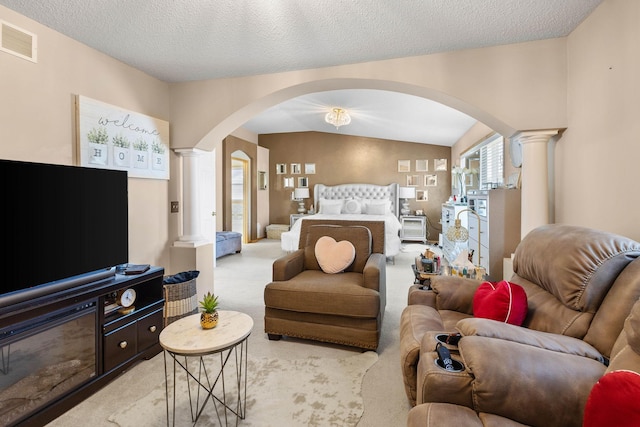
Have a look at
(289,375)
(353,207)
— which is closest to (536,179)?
(289,375)

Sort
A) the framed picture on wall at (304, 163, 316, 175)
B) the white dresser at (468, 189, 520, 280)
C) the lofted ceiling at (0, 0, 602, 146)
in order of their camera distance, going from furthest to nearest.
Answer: the framed picture on wall at (304, 163, 316, 175) → the white dresser at (468, 189, 520, 280) → the lofted ceiling at (0, 0, 602, 146)

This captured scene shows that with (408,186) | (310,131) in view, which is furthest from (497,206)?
(310,131)

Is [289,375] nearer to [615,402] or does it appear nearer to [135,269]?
[135,269]

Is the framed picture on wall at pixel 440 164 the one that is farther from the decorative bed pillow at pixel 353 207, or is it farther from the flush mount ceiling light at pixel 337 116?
the flush mount ceiling light at pixel 337 116

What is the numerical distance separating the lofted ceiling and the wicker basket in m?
2.03

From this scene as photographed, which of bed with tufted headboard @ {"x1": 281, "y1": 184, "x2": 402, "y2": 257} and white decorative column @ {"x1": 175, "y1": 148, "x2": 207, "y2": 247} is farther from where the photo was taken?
bed with tufted headboard @ {"x1": 281, "y1": 184, "x2": 402, "y2": 257}

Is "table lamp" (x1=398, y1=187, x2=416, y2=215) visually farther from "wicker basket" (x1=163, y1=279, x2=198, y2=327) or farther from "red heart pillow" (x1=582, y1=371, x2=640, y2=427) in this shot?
"red heart pillow" (x1=582, y1=371, x2=640, y2=427)

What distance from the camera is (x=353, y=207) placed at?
7496mm

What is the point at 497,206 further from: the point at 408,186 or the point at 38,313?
the point at 408,186

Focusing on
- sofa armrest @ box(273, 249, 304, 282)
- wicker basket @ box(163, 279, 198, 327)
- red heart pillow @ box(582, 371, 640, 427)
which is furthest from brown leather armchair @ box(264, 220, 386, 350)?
red heart pillow @ box(582, 371, 640, 427)

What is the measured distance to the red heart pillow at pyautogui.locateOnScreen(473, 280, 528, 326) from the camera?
5.13 feet

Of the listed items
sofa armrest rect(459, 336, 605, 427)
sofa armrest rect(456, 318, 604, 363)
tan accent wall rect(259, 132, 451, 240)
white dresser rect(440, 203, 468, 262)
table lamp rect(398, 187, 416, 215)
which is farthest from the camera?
tan accent wall rect(259, 132, 451, 240)

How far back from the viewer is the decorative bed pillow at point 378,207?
727 centimetres

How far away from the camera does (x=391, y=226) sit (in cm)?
573
